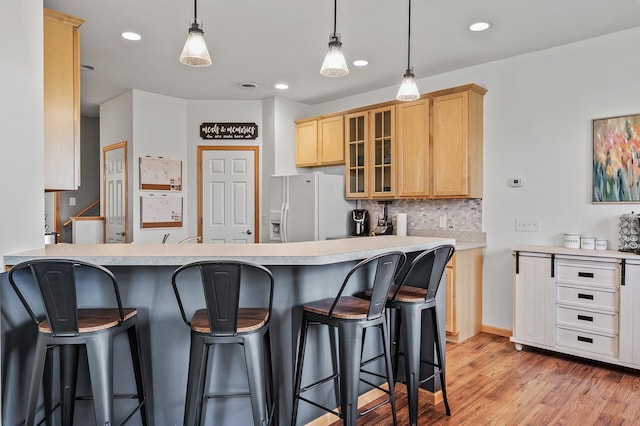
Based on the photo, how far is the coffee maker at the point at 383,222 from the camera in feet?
15.9

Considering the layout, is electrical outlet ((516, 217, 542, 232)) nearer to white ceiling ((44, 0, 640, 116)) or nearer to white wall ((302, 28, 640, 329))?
white wall ((302, 28, 640, 329))

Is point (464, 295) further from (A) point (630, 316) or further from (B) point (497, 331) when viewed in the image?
(A) point (630, 316)

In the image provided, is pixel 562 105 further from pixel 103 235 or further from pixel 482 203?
pixel 103 235

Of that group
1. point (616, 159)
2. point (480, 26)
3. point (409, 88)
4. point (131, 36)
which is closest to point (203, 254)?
point (409, 88)

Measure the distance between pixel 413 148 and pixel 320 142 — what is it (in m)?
1.42

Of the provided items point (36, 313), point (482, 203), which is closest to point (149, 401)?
point (36, 313)

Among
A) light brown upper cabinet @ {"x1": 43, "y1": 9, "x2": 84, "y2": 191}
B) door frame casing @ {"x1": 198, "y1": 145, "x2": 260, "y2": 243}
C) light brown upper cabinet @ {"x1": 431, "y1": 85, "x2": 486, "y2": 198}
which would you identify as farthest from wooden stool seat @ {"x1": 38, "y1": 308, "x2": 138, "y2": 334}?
door frame casing @ {"x1": 198, "y1": 145, "x2": 260, "y2": 243}

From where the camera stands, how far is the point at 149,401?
6.86ft

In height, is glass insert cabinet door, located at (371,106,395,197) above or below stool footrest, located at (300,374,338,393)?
above

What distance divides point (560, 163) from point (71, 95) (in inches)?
156

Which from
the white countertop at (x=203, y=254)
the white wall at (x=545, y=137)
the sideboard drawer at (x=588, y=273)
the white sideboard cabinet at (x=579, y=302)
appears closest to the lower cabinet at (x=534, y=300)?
the white sideboard cabinet at (x=579, y=302)

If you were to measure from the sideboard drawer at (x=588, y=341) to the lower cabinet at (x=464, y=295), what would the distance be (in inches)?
31.2

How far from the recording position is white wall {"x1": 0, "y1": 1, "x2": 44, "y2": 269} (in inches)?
73.6

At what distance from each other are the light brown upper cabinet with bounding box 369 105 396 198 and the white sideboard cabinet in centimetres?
155
